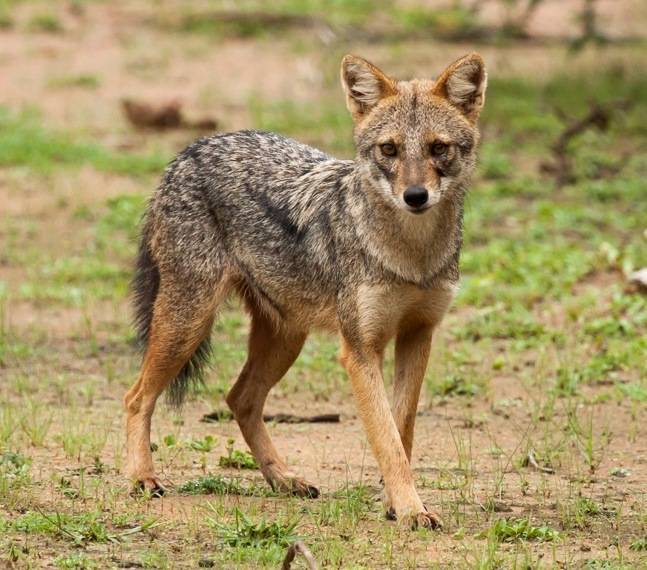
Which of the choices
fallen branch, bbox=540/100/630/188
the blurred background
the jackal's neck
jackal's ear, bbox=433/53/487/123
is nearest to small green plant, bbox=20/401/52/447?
the blurred background

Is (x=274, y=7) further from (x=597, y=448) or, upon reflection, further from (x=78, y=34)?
(x=597, y=448)

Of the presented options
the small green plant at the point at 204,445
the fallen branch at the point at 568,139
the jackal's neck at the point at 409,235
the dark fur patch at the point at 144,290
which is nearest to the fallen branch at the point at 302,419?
the small green plant at the point at 204,445

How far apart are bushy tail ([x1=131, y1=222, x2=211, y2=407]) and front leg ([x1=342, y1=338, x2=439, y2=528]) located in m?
1.22

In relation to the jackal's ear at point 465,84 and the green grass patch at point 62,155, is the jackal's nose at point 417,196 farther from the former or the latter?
the green grass patch at point 62,155

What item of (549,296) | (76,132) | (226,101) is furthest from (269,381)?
(226,101)

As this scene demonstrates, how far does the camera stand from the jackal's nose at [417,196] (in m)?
6.37

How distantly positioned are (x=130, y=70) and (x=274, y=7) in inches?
144

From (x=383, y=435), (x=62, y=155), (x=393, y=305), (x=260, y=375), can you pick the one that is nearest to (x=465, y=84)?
(x=393, y=305)

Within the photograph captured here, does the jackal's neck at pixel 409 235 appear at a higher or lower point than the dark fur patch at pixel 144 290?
higher

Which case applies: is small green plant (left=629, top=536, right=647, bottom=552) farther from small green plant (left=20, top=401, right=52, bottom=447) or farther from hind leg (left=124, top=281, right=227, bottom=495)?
small green plant (left=20, top=401, right=52, bottom=447)

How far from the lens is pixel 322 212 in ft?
23.4

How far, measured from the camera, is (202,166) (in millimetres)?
7570

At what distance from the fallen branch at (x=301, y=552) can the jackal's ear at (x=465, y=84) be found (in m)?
2.54

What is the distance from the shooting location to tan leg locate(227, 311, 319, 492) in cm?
747
